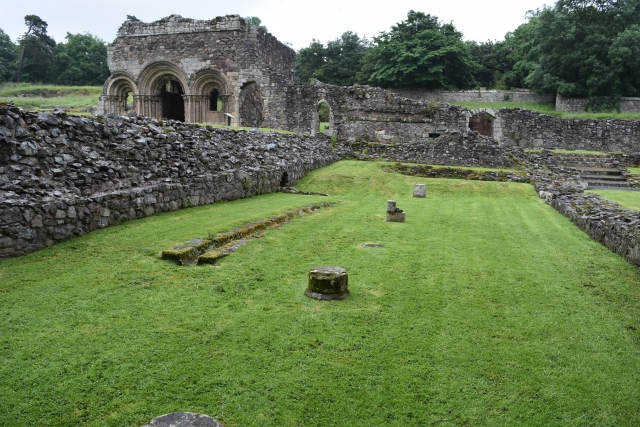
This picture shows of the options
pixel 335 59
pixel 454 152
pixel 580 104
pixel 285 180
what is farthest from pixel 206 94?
pixel 335 59

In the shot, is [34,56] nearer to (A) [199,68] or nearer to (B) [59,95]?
(B) [59,95]

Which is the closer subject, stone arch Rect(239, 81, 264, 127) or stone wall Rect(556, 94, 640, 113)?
stone arch Rect(239, 81, 264, 127)

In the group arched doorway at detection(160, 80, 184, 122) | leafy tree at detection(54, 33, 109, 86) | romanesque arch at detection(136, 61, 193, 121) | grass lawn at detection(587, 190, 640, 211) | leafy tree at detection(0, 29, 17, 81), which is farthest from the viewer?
leafy tree at detection(54, 33, 109, 86)

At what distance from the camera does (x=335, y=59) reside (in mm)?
54156

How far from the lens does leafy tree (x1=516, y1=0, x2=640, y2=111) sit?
112ft

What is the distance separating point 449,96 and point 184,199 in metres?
33.7

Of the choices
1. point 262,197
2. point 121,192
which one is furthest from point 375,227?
point 121,192

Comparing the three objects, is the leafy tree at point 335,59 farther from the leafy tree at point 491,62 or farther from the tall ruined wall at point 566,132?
the tall ruined wall at point 566,132

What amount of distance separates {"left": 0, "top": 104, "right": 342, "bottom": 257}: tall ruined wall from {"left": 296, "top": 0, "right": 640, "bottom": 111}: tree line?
3146 centimetres

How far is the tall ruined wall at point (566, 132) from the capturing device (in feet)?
85.4

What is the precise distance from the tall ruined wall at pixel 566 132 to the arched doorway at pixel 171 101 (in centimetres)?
2003

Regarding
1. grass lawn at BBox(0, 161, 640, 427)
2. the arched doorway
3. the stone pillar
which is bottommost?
grass lawn at BBox(0, 161, 640, 427)

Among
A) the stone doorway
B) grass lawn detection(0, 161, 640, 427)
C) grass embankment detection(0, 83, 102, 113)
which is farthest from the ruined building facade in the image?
grass lawn detection(0, 161, 640, 427)

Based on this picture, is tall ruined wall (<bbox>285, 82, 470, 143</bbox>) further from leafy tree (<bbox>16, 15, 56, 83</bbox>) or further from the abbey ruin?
leafy tree (<bbox>16, 15, 56, 83</bbox>)
